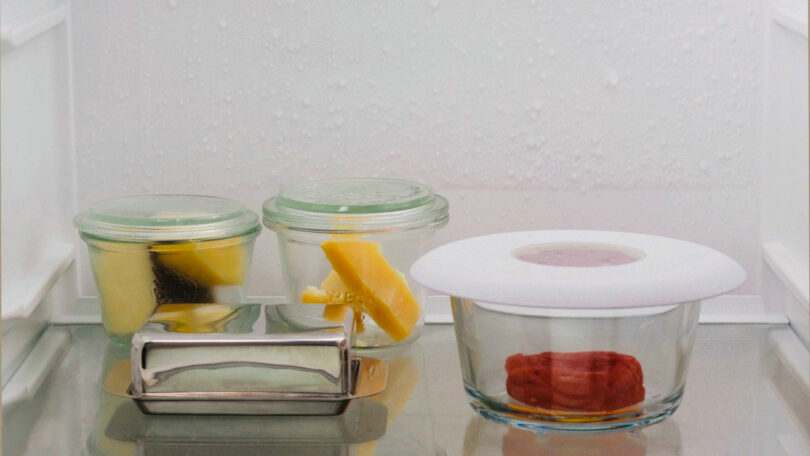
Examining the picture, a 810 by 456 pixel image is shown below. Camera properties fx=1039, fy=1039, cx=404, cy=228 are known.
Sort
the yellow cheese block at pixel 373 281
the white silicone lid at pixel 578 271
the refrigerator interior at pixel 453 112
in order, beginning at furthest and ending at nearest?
the refrigerator interior at pixel 453 112
the yellow cheese block at pixel 373 281
the white silicone lid at pixel 578 271

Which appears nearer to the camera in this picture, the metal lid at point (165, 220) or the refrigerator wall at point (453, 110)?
the metal lid at point (165, 220)

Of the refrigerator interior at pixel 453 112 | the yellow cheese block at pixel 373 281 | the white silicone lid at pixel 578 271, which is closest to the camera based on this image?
the white silicone lid at pixel 578 271

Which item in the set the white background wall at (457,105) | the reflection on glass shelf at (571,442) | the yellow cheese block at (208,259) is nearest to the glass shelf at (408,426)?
the reflection on glass shelf at (571,442)

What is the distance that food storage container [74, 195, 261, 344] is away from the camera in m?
0.90

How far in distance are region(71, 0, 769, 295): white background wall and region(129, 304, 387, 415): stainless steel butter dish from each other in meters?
0.31

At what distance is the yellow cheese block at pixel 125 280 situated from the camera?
2.97 feet

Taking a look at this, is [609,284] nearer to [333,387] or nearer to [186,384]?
[333,387]

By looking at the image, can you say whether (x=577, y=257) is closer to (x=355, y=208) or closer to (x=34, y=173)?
(x=355, y=208)

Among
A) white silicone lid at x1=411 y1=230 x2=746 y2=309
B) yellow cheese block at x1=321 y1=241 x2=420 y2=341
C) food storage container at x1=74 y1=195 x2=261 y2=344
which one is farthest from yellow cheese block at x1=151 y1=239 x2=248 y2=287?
A: white silicone lid at x1=411 y1=230 x2=746 y2=309

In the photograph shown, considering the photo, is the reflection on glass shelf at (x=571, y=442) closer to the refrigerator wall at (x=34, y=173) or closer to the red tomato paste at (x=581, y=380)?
the red tomato paste at (x=581, y=380)

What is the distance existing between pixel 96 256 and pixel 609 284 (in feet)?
1.53

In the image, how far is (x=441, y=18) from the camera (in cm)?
105

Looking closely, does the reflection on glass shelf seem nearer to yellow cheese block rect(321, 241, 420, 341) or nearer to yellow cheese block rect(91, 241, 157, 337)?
yellow cheese block rect(321, 241, 420, 341)

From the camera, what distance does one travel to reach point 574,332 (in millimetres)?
751
